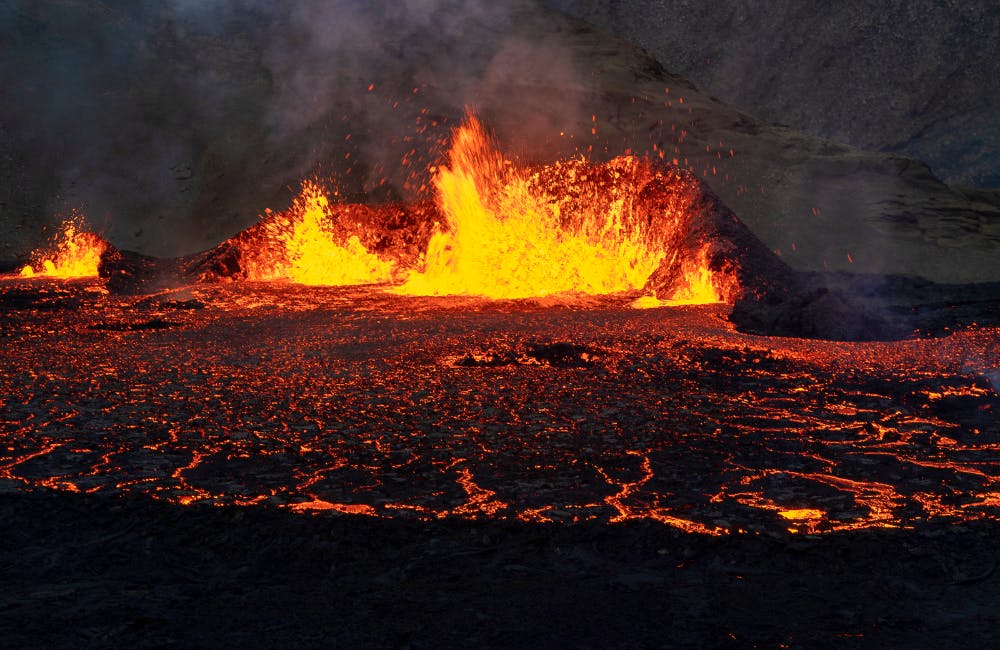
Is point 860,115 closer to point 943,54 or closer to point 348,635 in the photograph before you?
point 943,54

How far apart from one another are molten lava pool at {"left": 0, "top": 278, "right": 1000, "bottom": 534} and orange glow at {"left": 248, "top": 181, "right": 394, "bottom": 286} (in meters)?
2.25

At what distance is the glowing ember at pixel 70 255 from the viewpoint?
7.63 metres

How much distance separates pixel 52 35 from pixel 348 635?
27.6 ft

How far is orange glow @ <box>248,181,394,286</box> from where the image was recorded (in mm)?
7355

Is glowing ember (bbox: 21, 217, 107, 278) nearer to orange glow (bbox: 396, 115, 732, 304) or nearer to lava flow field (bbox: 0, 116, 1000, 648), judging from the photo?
lava flow field (bbox: 0, 116, 1000, 648)

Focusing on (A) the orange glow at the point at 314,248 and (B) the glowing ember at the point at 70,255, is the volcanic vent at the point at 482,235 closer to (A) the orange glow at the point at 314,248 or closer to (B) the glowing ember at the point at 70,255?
(A) the orange glow at the point at 314,248

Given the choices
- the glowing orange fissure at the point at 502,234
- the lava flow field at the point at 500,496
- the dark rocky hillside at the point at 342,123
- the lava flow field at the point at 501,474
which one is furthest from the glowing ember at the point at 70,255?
the lava flow field at the point at 500,496

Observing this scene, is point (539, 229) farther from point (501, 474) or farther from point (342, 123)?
point (501, 474)

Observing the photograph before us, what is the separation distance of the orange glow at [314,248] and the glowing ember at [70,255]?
1.30 meters

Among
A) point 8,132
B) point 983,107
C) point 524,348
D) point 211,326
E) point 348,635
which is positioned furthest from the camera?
point 983,107

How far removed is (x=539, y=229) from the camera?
7.29 meters

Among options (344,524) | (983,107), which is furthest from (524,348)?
(983,107)

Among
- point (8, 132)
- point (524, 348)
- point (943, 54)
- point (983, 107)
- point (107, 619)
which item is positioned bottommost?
point (107, 619)

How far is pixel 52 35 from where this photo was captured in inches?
341
